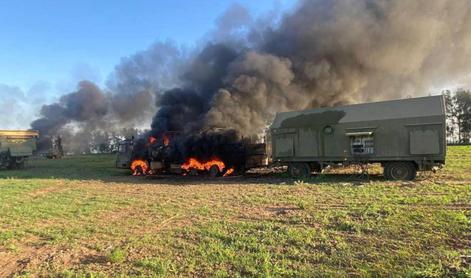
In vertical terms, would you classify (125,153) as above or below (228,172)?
above

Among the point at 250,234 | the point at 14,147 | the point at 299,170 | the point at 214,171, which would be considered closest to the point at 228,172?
the point at 214,171

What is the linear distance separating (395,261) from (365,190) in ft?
23.8

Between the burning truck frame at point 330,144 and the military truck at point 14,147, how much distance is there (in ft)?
46.6

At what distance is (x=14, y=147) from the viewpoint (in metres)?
31.9

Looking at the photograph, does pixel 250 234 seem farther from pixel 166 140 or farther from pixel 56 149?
pixel 56 149

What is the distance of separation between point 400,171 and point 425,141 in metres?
1.56

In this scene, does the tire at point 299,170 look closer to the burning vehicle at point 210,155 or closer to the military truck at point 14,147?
the burning vehicle at point 210,155

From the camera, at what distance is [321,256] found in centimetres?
625

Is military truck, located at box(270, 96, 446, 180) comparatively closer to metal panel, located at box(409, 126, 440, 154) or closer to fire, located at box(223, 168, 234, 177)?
metal panel, located at box(409, 126, 440, 154)

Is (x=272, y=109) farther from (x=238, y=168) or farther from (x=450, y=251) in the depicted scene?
(x=450, y=251)

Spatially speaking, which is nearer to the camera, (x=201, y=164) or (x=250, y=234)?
(x=250, y=234)

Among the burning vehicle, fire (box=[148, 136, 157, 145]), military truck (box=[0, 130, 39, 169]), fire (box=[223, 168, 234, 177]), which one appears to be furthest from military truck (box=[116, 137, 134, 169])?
military truck (box=[0, 130, 39, 169])

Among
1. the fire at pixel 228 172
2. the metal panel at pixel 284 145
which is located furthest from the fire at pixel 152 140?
the metal panel at pixel 284 145

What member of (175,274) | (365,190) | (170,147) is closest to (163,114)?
(170,147)
